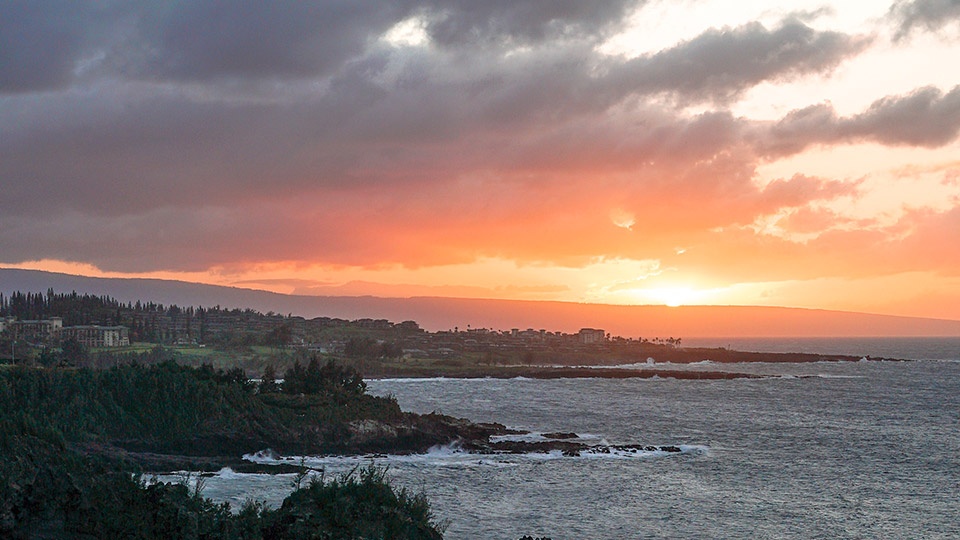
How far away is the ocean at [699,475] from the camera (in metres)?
39.7

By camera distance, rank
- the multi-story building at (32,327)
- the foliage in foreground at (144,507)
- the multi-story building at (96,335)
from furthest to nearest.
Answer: the multi-story building at (96,335)
the multi-story building at (32,327)
the foliage in foreground at (144,507)

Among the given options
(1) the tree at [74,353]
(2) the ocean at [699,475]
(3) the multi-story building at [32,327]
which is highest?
(3) the multi-story building at [32,327]

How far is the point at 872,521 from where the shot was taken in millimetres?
41625

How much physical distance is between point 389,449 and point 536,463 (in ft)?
33.8

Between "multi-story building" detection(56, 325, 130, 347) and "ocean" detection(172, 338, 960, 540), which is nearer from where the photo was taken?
"ocean" detection(172, 338, 960, 540)

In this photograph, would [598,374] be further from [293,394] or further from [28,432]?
[28,432]

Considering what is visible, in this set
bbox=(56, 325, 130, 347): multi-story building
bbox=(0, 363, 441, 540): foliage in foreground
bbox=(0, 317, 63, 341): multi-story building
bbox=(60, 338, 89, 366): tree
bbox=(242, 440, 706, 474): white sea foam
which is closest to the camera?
bbox=(0, 363, 441, 540): foliage in foreground

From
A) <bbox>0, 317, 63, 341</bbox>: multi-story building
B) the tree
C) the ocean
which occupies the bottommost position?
the ocean

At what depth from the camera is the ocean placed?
3966 cm

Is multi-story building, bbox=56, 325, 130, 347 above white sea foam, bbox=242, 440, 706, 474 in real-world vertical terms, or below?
above

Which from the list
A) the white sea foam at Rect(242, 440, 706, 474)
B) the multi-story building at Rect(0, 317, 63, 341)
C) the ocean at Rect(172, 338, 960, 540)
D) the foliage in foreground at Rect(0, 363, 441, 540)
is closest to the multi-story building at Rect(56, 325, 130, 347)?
the multi-story building at Rect(0, 317, 63, 341)

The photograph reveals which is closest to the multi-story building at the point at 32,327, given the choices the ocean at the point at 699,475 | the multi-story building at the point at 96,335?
the multi-story building at the point at 96,335

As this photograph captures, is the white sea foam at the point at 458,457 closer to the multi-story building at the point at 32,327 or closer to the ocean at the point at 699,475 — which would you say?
the ocean at the point at 699,475

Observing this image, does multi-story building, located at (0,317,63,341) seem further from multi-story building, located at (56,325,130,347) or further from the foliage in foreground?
the foliage in foreground
